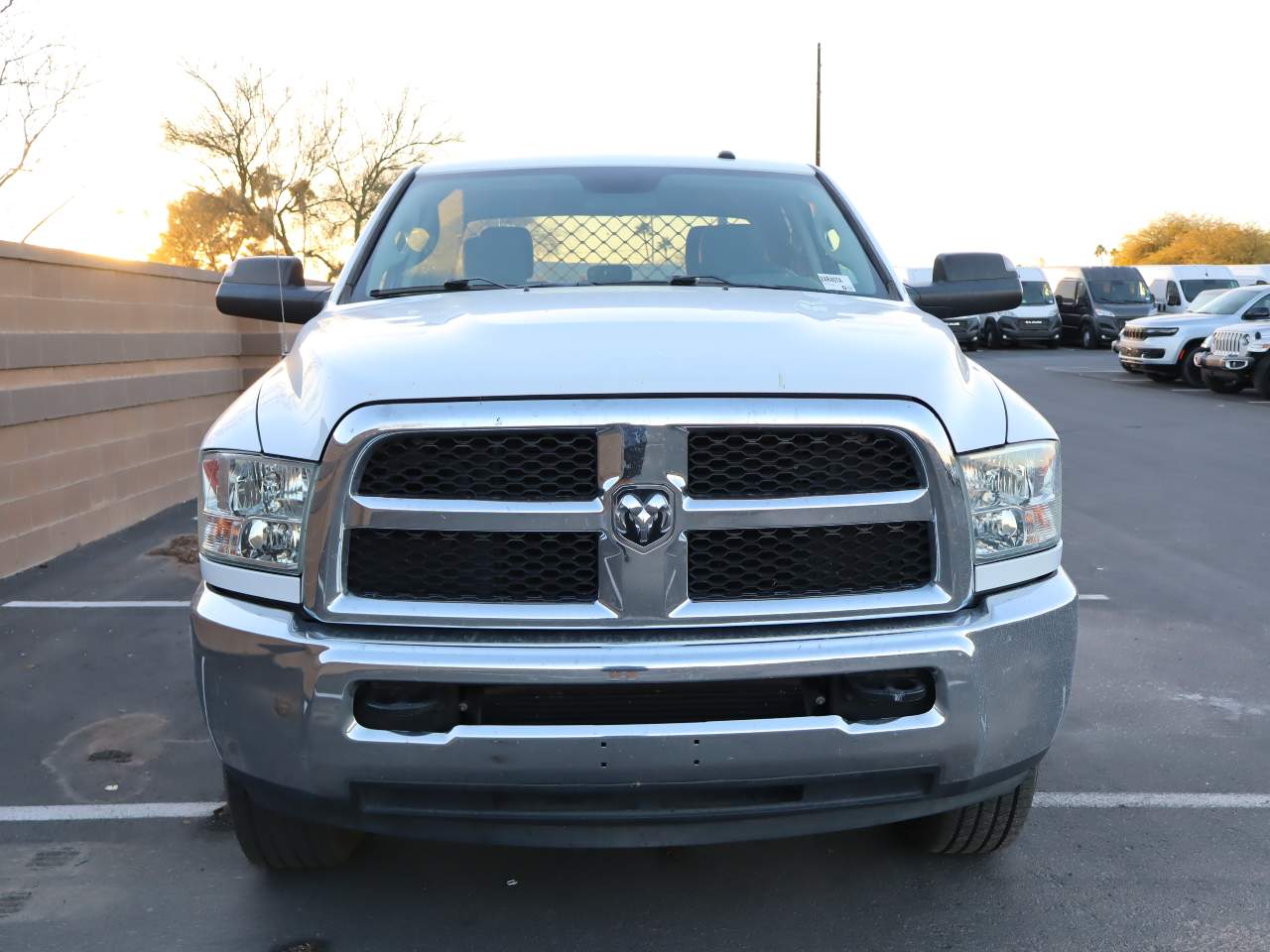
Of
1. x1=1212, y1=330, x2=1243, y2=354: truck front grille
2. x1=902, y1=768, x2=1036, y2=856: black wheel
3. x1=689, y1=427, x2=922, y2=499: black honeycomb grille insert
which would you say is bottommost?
x1=1212, y1=330, x2=1243, y2=354: truck front grille

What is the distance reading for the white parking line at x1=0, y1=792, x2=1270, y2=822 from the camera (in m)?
3.80

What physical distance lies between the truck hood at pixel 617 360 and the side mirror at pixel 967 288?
45.1 inches

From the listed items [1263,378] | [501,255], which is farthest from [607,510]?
[1263,378]

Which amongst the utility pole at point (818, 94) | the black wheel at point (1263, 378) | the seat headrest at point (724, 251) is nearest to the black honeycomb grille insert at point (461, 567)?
the seat headrest at point (724, 251)

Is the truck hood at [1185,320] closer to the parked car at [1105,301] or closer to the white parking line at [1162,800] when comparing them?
the parked car at [1105,301]

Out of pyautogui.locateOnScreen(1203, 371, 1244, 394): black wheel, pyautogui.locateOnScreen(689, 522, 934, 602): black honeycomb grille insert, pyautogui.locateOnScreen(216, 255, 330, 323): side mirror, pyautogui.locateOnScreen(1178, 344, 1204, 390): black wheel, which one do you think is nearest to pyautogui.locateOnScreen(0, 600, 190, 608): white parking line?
pyautogui.locateOnScreen(216, 255, 330, 323): side mirror

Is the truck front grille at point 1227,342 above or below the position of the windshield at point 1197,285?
above

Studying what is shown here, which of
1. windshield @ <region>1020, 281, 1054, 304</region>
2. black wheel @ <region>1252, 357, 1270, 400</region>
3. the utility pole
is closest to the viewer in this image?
black wheel @ <region>1252, 357, 1270, 400</region>

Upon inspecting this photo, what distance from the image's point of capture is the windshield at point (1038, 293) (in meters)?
36.2

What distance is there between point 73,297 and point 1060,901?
690 cm

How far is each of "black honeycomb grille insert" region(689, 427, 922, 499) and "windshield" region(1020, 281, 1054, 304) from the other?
34.8 meters

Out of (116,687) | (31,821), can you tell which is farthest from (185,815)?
(116,687)

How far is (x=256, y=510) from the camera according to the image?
2799 mm

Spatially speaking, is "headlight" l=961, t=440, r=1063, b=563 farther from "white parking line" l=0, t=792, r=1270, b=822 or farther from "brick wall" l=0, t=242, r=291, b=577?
"brick wall" l=0, t=242, r=291, b=577
